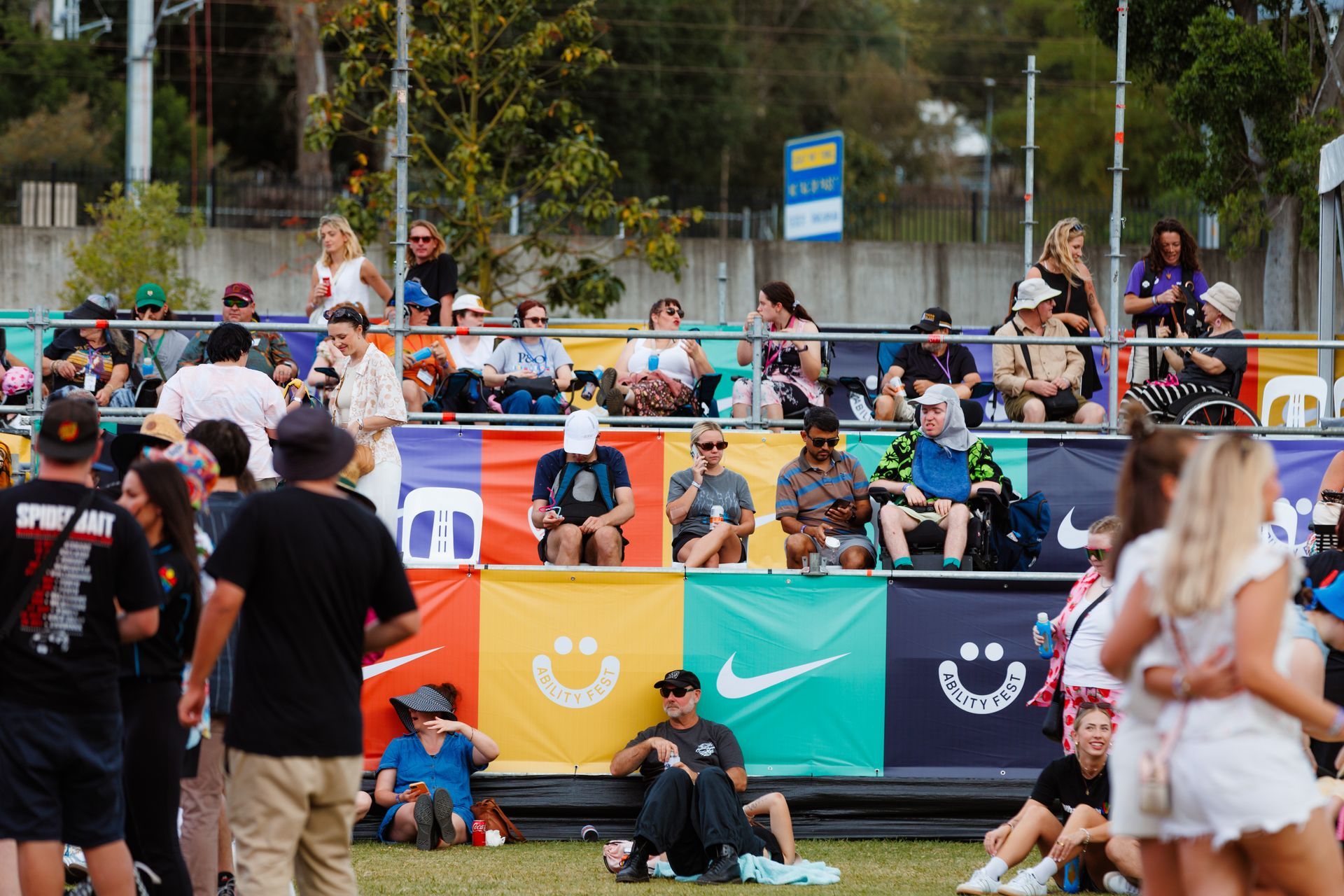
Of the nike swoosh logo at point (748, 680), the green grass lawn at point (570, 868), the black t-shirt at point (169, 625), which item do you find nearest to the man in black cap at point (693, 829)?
the green grass lawn at point (570, 868)

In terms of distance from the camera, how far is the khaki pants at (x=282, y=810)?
5227mm

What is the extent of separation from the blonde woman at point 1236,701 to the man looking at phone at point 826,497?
6.37m

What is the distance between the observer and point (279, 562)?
5.22m

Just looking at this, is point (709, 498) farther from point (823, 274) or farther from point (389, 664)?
point (823, 274)

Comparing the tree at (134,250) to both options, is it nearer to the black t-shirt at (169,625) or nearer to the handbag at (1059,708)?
the handbag at (1059,708)

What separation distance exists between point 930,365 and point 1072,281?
135 centimetres

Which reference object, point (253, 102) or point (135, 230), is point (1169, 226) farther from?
point (253, 102)

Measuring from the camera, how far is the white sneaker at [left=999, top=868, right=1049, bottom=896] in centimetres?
819

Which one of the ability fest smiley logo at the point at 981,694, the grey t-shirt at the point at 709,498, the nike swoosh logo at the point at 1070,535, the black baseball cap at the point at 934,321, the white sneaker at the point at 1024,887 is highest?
the black baseball cap at the point at 934,321

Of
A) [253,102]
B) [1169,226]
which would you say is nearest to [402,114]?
[1169,226]

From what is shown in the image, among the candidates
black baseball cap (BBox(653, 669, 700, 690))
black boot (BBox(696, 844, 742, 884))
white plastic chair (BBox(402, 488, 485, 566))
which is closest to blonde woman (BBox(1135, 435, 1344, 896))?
black boot (BBox(696, 844, 742, 884))

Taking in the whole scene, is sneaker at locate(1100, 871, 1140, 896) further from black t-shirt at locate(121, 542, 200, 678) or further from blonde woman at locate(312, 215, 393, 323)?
blonde woman at locate(312, 215, 393, 323)

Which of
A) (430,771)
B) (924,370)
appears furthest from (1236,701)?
(924,370)

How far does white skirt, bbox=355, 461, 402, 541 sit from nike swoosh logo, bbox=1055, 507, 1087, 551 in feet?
14.5
